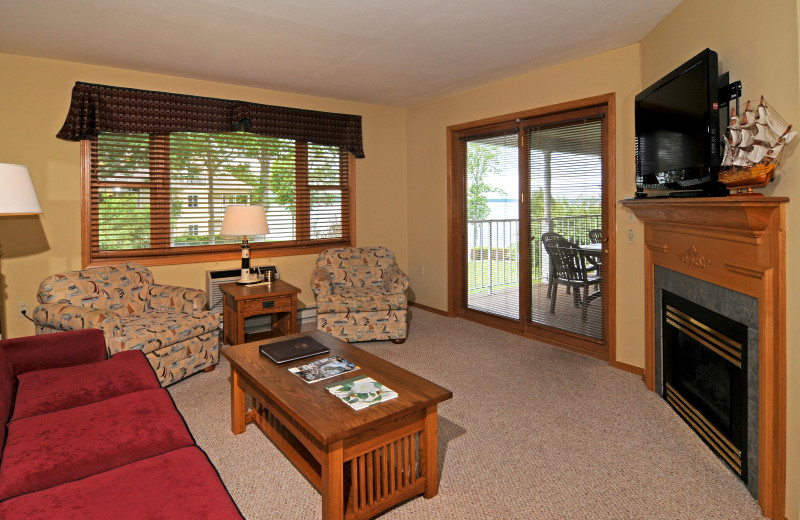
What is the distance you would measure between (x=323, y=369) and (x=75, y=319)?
1.83 meters

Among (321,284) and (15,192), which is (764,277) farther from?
(15,192)

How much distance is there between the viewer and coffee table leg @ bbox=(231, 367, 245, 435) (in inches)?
103

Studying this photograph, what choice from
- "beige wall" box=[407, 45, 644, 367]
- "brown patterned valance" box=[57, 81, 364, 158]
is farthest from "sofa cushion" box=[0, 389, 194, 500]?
"beige wall" box=[407, 45, 644, 367]

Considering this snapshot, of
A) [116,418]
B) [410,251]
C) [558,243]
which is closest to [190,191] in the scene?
[410,251]

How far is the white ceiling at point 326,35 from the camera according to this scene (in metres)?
2.89

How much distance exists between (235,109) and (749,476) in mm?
4682

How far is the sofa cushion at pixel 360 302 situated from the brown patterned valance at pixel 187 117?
6.03 ft

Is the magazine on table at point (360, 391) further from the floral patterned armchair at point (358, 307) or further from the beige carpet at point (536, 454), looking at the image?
the floral patterned armchair at point (358, 307)

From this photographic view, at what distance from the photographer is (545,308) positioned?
4.43 metres

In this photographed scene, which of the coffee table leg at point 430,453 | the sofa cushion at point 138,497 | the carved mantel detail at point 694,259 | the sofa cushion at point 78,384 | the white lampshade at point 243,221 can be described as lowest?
the coffee table leg at point 430,453

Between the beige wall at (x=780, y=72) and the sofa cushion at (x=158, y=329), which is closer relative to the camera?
the beige wall at (x=780, y=72)

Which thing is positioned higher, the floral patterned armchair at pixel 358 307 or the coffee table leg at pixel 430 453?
the floral patterned armchair at pixel 358 307

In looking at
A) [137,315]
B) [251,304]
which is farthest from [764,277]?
[137,315]

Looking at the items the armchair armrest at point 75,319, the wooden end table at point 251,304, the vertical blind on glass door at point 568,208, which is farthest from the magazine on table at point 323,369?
the vertical blind on glass door at point 568,208
